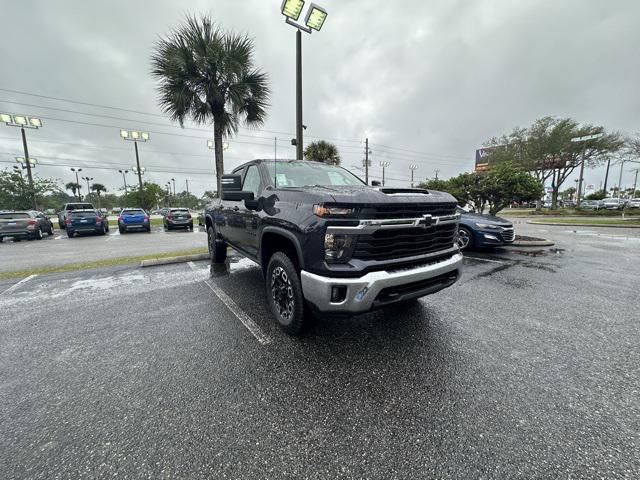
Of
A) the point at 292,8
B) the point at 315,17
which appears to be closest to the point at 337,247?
the point at 292,8

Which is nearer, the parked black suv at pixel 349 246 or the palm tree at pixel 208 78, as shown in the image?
the parked black suv at pixel 349 246

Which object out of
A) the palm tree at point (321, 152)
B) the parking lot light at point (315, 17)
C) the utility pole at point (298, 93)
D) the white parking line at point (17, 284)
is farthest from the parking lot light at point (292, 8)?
the palm tree at point (321, 152)

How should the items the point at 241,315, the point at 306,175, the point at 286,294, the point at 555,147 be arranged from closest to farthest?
the point at 286,294 < the point at 241,315 < the point at 306,175 < the point at 555,147

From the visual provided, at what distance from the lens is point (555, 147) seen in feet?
103

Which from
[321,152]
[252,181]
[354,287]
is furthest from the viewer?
[321,152]

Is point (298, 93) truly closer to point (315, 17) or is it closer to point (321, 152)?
point (315, 17)

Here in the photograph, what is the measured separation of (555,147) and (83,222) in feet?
143

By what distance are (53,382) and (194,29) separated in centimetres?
1275

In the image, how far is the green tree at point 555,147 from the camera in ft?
101

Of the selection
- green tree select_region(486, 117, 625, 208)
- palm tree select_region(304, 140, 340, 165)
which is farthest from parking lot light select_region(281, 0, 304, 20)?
green tree select_region(486, 117, 625, 208)

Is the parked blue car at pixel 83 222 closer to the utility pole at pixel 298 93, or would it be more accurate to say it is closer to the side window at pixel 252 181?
the utility pole at pixel 298 93

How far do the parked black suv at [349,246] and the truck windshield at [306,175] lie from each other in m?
0.23

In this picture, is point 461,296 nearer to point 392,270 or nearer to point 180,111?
point 392,270

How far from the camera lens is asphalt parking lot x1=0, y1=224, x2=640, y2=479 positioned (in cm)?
154
